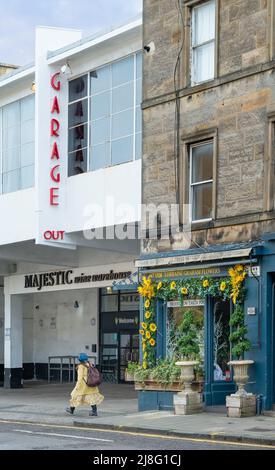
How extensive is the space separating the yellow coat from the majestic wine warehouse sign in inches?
373

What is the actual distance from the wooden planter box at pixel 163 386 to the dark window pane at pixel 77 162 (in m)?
7.47

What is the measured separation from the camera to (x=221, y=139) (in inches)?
803

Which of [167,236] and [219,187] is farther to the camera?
[167,236]

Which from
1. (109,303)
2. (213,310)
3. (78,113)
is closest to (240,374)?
(213,310)

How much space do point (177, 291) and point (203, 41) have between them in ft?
19.0

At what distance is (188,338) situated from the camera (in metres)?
20.9

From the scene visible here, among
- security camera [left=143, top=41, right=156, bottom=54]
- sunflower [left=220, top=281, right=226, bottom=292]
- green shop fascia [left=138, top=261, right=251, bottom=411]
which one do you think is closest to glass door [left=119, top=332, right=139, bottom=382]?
green shop fascia [left=138, top=261, right=251, bottom=411]

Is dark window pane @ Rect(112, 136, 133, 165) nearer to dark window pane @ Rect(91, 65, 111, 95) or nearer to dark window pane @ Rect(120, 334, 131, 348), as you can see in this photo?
dark window pane @ Rect(91, 65, 111, 95)

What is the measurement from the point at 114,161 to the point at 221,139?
5.53m

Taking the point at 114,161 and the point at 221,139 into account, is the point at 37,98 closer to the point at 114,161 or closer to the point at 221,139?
the point at 114,161

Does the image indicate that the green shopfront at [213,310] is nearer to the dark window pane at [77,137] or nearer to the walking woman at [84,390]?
the walking woman at [84,390]

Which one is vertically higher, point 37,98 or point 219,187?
point 37,98

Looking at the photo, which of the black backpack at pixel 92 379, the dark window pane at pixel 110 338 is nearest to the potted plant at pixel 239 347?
the black backpack at pixel 92 379

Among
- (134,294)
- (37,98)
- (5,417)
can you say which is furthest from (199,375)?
(134,294)
